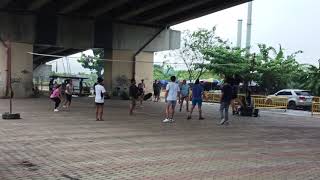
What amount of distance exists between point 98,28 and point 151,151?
27.5 meters

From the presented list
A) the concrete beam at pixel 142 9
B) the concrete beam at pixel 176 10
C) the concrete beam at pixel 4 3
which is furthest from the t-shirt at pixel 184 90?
the concrete beam at pixel 4 3

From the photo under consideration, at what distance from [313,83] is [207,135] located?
24.5 metres

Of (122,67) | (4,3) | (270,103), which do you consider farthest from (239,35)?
(4,3)

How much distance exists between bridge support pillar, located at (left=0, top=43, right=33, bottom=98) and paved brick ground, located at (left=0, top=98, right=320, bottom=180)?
699 inches

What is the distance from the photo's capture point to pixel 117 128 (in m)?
16.3

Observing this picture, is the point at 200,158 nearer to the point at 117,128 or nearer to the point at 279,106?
the point at 117,128

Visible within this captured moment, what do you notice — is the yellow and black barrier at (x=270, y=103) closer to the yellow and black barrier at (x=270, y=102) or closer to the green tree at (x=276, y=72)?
the yellow and black barrier at (x=270, y=102)

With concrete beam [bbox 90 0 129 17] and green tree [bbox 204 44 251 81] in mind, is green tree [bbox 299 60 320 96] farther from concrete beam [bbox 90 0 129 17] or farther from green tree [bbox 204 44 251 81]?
concrete beam [bbox 90 0 129 17]

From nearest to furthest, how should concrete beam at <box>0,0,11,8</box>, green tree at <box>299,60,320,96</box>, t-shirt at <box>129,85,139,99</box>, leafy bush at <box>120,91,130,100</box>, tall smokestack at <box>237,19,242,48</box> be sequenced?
t-shirt at <box>129,85,139,99</box> < concrete beam at <box>0,0,11,8</box> < green tree at <box>299,60,320,96</box> < leafy bush at <box>120,91,130,100</box> < tall smokestack at <box>237,19,242,48</box>

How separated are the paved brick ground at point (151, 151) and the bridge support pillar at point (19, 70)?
58.2 feet

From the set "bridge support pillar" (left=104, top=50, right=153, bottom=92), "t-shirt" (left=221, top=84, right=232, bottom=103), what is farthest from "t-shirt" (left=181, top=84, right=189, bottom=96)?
"bridge support pillar" (left=104, top=50, right=153, bottom=92)

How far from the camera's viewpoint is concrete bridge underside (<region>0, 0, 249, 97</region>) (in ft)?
112

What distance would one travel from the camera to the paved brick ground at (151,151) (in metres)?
9.06

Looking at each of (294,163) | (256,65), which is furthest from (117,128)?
(256,65)
